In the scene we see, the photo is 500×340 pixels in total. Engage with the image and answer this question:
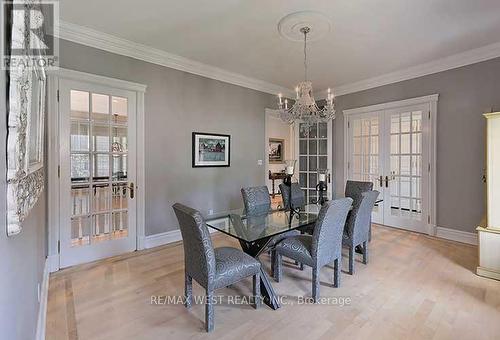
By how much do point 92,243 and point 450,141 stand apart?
5.30 m

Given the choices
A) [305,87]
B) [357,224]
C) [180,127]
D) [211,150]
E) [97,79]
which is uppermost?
[97,79]

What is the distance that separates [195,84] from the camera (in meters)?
4.16

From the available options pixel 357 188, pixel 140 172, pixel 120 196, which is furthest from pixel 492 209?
pixel 120 196

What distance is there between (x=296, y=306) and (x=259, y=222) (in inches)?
33.1

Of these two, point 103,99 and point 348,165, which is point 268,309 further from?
point 348,165

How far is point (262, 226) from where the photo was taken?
256 centimetres

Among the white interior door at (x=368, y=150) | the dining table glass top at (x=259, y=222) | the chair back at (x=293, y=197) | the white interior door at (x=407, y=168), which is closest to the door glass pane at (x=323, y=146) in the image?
the white interior door at (x=368, y=150)

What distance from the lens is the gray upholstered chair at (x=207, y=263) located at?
1.89m

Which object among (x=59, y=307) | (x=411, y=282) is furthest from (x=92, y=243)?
(x=411, y=282)

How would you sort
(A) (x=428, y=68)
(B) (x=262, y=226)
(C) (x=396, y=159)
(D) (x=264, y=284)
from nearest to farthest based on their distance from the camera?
(D) (x=264, y=284) < (B) (x=262, y=226) < (A) (x=428, y=68) < (C) (x=396, y=159)

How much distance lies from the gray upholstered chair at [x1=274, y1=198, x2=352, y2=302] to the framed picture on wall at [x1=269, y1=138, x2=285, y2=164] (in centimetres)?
611

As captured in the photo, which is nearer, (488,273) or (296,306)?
(296,306)

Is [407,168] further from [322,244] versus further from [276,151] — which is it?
[276,151]

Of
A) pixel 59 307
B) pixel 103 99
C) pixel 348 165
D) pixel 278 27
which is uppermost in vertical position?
pixel 278 27
